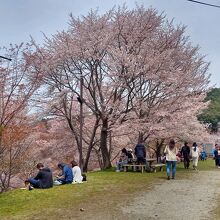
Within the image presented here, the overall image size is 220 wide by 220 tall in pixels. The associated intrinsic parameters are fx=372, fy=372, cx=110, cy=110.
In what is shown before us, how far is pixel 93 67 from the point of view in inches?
794

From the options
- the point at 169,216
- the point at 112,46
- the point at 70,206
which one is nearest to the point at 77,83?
the point at 112,46

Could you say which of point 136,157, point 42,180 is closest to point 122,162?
point 136,157

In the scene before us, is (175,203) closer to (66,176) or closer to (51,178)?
(51,178)

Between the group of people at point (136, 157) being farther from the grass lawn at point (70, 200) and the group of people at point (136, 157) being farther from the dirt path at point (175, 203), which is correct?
the dirt path at point (175, 203)

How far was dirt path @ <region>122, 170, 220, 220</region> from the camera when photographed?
8109 mm

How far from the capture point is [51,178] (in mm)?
12078

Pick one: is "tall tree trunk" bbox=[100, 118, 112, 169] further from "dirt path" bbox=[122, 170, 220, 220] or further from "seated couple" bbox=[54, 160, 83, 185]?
"dirt path" bbox=[122, 170, 220, 220]

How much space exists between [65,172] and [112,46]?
9.28m

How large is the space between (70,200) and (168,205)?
2.58 metres

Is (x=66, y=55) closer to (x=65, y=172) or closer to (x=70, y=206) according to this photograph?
(x=65, y=172)

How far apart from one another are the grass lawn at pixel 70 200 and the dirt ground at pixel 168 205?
0.19 metres

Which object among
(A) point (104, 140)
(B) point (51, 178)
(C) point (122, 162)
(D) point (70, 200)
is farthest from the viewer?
(A) point (104, 140)

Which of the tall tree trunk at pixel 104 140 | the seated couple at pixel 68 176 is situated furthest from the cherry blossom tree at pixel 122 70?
the seated couple at pixel 68 176

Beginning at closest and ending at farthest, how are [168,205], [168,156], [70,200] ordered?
[168,205] < [70,200] < [168,156]
